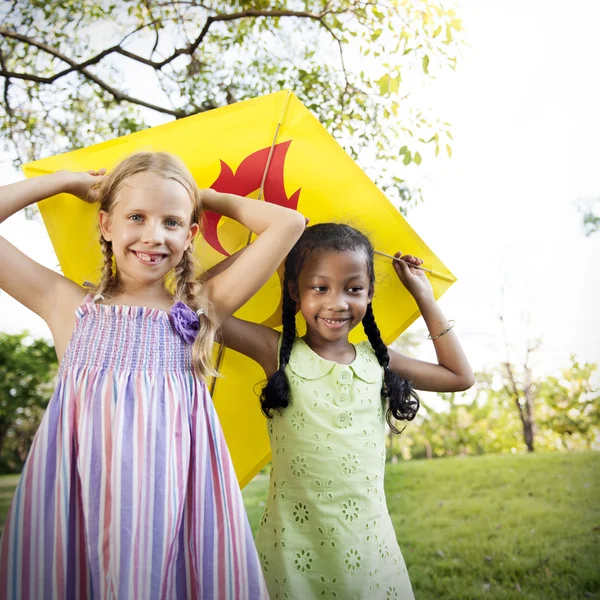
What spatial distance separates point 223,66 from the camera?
3.35 m

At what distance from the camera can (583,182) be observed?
3.81m

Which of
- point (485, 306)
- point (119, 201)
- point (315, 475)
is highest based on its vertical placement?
point (485, 306)

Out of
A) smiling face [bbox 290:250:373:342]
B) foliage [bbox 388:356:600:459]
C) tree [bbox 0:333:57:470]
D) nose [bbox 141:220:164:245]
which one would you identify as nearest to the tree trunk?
foliage [bbox 388:356:600:459]

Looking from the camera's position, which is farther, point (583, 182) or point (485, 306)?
point (485, 306)

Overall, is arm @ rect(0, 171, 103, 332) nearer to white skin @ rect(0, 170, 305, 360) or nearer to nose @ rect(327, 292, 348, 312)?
white skin @ rect(0, 170, 305, 360)

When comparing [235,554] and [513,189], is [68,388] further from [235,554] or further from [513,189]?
[513,189]

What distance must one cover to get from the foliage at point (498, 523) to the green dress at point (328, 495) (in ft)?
6.67

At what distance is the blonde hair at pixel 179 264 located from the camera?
1.37m

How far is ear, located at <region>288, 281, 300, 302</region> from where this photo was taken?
1658 millimetres

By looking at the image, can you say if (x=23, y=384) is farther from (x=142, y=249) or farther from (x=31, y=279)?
(x=142, y=249)

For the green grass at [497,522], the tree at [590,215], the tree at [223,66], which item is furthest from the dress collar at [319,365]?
the tree at [590,215]

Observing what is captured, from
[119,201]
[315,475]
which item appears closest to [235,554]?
[315,475]

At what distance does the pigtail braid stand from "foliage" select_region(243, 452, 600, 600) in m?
2.44

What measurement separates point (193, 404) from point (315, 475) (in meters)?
0.36
